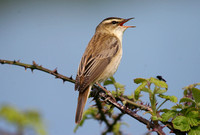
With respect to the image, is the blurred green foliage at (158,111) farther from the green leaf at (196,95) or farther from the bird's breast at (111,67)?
the bird's breast at (111,67)

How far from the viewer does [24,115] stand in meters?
0.58

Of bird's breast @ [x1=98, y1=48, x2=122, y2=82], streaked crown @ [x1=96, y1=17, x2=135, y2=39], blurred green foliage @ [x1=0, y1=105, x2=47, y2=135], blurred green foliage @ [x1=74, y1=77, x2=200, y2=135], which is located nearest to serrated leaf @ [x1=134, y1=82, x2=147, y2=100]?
blurred green foliage @ [x1=74, y1=77, x2=200, y2=135]

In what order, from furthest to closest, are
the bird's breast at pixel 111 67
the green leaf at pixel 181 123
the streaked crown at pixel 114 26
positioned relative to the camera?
the streaked crown at pixel 114 26, the bird's breast at pixel 111 67, the green leaf at pixel 181 123

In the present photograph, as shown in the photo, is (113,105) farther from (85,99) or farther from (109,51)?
(109,51)

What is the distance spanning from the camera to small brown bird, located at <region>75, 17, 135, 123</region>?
249cm

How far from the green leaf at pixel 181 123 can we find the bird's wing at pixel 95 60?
1410 millimetres

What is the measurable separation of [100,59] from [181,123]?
7.02ft

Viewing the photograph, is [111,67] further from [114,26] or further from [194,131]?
[194,131]

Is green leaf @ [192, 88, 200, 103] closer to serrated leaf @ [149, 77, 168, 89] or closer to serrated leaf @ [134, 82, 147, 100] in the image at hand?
serrated leaf @ [149, 77, 168, 89]

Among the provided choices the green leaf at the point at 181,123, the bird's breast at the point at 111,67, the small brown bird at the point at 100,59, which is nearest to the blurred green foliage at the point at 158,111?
the green leaf at the point at 181,123

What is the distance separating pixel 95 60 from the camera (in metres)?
3.15

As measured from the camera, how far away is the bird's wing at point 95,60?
2.68 metres

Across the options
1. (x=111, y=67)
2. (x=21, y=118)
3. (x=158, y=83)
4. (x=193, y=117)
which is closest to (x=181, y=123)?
(x=193, y=117)

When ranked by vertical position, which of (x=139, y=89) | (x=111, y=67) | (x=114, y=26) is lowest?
(x=111, y=67)
